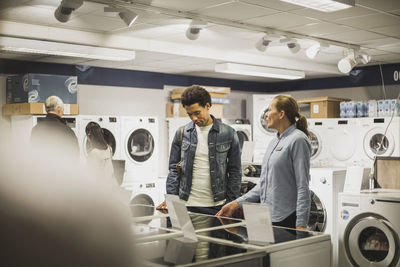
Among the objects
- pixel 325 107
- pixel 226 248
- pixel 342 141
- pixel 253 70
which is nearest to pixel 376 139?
pixel 342 141

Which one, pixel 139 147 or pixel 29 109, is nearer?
pixel 29 109

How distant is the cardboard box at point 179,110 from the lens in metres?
8.94

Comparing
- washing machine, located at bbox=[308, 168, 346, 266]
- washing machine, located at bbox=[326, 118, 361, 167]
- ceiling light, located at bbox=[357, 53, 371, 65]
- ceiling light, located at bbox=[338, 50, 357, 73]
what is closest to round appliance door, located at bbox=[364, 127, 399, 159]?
washing machine, located at bbox=[326, 118, 361, 167]

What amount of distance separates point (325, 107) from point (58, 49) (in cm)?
449

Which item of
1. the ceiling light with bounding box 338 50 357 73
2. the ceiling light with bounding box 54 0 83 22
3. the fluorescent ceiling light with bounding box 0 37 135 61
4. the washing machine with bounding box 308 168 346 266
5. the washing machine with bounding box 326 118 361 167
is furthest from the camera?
the washing machine with bounding box 326 118 361 167

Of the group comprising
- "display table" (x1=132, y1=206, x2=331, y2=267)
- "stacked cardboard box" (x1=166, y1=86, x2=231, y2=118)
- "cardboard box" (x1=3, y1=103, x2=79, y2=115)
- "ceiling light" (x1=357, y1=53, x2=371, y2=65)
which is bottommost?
"display table" (x1=132, y1=206, x2=331, y2=267)

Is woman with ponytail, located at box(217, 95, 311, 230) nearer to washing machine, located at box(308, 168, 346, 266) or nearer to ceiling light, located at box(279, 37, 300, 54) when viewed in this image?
ceiling light, located at box(279, 37, 300, 54)

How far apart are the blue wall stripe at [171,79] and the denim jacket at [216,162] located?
4.30 metres

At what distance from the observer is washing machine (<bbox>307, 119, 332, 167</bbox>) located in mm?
8375

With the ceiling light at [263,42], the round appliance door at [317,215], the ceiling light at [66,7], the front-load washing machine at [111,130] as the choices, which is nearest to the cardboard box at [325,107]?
the round appliance door at [317,215]

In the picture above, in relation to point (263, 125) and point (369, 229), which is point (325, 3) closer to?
point (369, 229)

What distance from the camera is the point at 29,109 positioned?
680cm

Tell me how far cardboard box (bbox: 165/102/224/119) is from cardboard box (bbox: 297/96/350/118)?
4.90 ft

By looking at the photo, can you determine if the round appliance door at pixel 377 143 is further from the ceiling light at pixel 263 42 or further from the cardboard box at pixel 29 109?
the cardboard box at pixel 29 109
